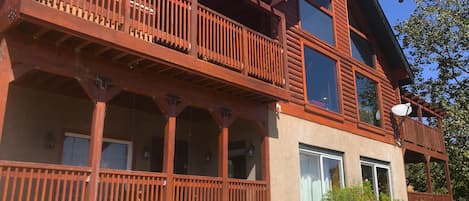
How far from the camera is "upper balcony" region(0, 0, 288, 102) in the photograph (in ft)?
17.0

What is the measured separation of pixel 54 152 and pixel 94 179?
6.57ft

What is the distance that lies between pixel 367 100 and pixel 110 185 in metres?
9.06

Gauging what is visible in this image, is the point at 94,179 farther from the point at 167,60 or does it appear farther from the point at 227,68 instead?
the point at 227,68

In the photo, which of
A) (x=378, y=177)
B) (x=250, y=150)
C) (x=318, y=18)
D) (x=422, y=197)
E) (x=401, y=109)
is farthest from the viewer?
(x=422, y=197)

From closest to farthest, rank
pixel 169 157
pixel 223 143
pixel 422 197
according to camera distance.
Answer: pixel 169 157 → pixel 223 143 → pixel 422 197

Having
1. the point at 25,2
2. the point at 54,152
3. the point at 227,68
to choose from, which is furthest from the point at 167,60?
the point at 54,152

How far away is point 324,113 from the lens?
10.5 m

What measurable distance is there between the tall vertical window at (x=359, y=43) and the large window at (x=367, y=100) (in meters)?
0.71

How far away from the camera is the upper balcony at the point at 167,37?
5176mm

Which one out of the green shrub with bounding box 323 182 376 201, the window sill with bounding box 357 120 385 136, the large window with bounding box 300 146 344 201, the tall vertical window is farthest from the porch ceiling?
the tall vertical window

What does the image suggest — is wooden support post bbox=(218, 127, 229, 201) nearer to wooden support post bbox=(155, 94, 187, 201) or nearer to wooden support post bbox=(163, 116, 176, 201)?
wooden support post bbox=(155, 94, 187, 201)

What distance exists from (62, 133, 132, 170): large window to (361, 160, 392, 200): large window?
22.1 feet

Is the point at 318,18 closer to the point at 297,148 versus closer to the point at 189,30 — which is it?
the point at 297,148

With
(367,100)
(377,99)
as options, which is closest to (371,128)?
(367,100)
